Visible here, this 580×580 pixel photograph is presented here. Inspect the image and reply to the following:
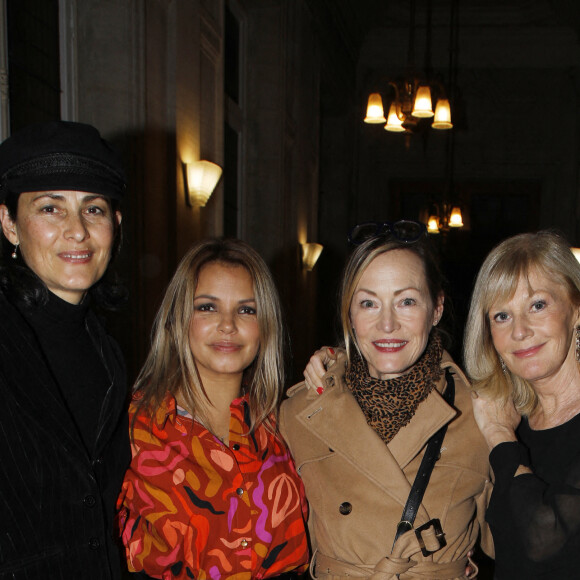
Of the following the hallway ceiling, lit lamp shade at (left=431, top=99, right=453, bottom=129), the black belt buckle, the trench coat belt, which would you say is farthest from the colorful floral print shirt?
the hallway ceiling

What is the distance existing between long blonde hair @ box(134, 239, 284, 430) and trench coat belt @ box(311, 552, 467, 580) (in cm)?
60

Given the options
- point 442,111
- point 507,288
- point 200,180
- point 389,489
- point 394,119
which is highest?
point 442,111

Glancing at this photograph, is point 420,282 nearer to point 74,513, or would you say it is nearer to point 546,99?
point 74,513

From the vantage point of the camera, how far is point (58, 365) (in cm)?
207

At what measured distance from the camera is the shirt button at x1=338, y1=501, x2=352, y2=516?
2.30m

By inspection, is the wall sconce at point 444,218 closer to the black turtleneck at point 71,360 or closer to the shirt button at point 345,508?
the shirt button at point 345,508

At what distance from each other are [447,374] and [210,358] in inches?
37.7

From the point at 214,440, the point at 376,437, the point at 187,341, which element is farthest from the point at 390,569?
the point at 187,341

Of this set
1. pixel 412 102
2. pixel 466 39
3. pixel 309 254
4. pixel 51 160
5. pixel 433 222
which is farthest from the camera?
pixel 466 39

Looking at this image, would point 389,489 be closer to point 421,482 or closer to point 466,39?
point 421,482

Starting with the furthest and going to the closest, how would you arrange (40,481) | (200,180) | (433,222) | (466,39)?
(466,39)
(433,222)
(200,180)
(40,481)

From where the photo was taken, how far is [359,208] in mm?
14758

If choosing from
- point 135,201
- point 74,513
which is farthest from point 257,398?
point 135,201

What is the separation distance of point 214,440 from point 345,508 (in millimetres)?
557
